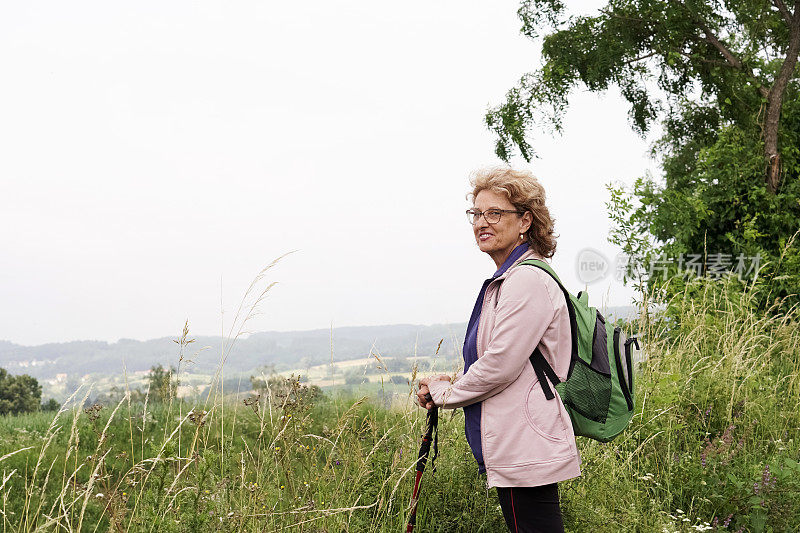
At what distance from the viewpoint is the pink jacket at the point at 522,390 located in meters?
2.46

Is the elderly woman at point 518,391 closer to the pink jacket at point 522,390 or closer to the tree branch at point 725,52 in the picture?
the pink jacket at point 522,390

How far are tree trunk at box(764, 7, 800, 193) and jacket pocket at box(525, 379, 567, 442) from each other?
883 cm

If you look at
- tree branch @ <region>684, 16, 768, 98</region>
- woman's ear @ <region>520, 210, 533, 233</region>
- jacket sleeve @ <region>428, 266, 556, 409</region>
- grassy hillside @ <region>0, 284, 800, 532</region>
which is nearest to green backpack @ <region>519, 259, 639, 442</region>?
jacket sleeve @ <region>428, 266, 556, 409</region>

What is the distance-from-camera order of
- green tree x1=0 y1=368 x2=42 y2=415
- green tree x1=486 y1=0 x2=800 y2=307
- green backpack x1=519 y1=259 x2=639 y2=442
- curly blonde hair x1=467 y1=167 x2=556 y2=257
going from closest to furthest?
green backpack x1=519 y1=259 x2=639 y2=442, curly blonde hair x1=467 y1=167 x2=556 y2=257, green tree x1=486 y1=0 x2=800 y2=307, green tree x1=0 y1=368 x2=42 y2=415

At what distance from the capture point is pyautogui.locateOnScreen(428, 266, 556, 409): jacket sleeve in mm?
2457

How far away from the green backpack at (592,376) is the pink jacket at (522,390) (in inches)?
1.7

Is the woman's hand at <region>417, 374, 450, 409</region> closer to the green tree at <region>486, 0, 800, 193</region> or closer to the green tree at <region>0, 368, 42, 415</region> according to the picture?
the green tree at <region>486, 0, 800, 193</region>

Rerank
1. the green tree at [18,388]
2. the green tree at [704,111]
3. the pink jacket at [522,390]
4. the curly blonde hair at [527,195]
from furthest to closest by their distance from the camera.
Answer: the green tree at [18,388] < the green tree at [704,111] < the curly blonde hair at [527,195] < the pink jacket at [522,390]

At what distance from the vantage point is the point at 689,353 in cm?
620

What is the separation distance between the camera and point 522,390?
2529mm

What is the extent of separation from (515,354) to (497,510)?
1.35 metres

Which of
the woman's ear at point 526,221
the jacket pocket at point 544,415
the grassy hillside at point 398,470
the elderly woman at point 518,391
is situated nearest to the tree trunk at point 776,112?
the grassy hillside at point 398,470

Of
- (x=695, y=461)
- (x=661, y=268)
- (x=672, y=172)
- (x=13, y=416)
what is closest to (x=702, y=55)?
(x=661, y=268)

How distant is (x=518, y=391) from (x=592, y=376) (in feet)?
1.16
